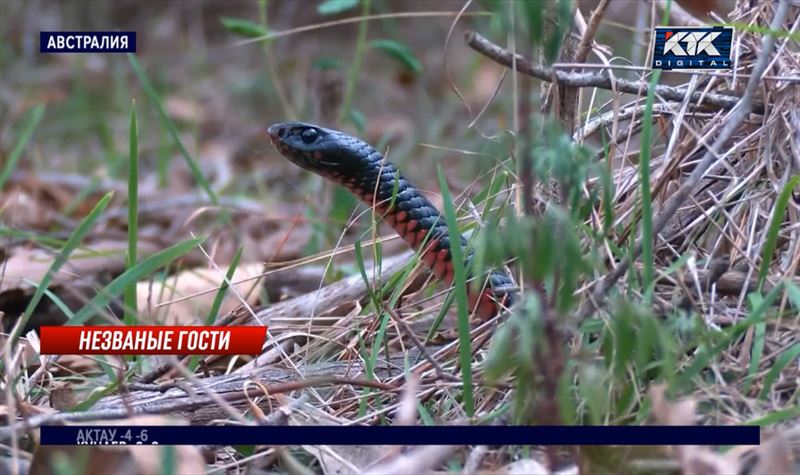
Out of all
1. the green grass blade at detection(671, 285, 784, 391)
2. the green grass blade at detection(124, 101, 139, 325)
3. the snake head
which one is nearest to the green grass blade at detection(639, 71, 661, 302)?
the green grass blade at detection(671, 285, 784, 391)

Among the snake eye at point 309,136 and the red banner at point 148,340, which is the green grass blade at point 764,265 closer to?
the red banner at point 148,340

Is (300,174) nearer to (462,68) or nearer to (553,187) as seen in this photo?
(462,68)

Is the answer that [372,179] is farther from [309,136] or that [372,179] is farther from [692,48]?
[692,48]

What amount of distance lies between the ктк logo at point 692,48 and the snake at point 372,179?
670mm

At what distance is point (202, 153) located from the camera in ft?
19.4

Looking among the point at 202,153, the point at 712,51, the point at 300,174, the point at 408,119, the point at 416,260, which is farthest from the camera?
the point at 408,119

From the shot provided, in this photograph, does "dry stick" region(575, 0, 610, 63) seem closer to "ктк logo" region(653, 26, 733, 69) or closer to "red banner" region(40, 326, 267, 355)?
"ктк logo" region(653, 26, 733, 69)

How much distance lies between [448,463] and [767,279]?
2.60 feet

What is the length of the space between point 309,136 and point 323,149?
6 centimetres

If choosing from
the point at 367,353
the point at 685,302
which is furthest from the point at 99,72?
the point at 685,302

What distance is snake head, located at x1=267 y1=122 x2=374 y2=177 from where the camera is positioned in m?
2.63

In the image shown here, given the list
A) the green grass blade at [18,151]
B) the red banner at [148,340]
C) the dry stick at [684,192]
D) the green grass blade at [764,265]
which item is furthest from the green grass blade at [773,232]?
the green grass blade at [18,151]

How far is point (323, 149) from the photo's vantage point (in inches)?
104

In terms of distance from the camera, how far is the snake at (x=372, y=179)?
2.45m
